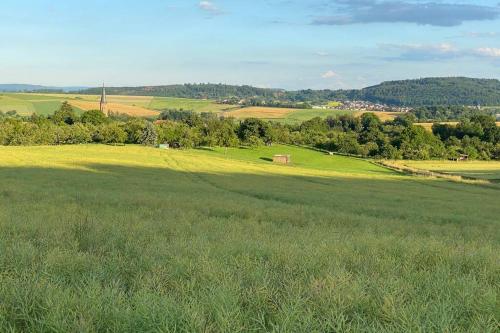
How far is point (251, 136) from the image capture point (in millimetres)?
126500

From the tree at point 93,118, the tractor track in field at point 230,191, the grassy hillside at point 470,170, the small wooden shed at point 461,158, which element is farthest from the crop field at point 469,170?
the tree at point 93,118

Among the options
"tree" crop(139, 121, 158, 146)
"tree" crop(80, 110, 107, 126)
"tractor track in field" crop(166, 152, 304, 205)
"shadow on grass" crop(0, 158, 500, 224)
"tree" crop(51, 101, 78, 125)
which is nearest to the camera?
"shadow on grass" crop(0, 158, 500, 224)

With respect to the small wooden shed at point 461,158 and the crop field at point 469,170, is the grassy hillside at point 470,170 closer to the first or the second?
the crop field at point 469,170

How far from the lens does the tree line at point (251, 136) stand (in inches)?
4434

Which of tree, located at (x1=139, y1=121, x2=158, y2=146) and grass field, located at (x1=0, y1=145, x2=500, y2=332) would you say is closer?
grass field, located at (x1=0, y1=145, x2=500, y2=332)

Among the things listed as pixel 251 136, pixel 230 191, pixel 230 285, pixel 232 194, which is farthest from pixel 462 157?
pixel 230 285

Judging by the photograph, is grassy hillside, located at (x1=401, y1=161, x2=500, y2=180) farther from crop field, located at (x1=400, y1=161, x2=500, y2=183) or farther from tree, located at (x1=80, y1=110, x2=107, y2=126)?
tree, located at (x1=80, y1=110, x2=107, y2=126)

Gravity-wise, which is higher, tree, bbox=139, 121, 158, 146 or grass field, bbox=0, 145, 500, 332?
grass field, bbox=0, 145, 500, 332

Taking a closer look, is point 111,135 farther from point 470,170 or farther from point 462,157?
point 462,157

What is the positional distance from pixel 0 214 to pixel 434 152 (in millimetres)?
126202

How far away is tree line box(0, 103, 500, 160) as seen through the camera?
370 ft

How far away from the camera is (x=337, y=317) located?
4.27 metres

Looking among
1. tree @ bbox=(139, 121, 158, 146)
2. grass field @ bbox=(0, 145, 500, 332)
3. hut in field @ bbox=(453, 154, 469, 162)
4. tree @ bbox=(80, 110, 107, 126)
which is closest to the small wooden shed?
hut in field @ bbox=(453, 154, 469, 162)

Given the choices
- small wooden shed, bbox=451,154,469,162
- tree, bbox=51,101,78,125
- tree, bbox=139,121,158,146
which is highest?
tree, bbox=51,101,78,125
